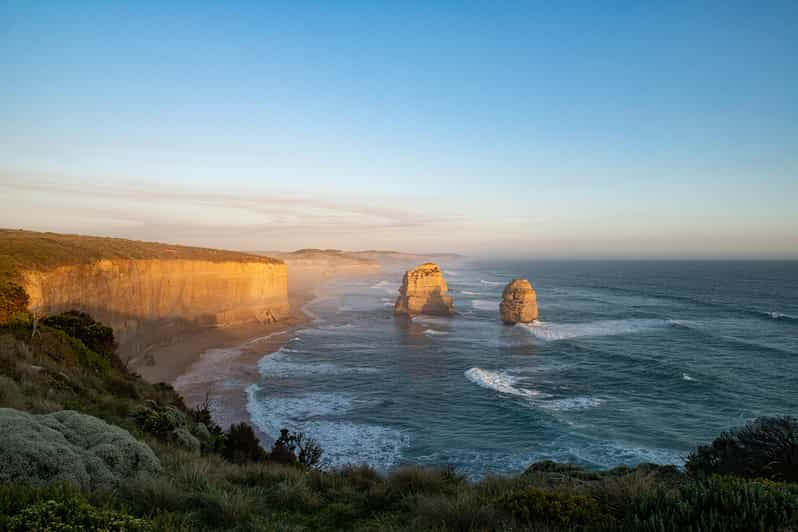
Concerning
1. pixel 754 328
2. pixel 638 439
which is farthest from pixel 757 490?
pixel 754 328

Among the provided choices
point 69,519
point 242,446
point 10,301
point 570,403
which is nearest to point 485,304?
point 570,403

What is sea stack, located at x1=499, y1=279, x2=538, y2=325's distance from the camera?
5097 centimetres

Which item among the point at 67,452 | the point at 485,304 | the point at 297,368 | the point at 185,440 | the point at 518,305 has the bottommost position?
the point at 297,368

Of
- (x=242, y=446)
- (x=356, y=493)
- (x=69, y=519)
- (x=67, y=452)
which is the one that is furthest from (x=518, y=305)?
(x=69, y=519)

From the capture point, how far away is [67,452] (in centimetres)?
624

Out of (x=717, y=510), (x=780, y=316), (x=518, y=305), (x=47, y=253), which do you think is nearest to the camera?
(x=717, y=510)

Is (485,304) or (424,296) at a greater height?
(424,296)

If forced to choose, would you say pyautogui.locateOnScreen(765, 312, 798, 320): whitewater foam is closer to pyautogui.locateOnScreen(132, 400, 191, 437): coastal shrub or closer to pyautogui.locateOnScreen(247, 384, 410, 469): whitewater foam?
pyautogui.locateOnScreen(247, 384, 410, 469): whitewater foam

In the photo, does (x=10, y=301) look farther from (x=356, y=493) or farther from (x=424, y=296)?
(x=424, y=296)

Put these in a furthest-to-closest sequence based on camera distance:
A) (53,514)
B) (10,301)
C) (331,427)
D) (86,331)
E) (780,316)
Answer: (780,316), (331,427), (86,331), (10,301), (53,514)

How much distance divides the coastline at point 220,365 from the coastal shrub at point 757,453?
53.1ft

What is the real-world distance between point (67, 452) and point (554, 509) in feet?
21.3

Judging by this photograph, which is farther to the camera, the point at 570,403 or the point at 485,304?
the point at 485,304

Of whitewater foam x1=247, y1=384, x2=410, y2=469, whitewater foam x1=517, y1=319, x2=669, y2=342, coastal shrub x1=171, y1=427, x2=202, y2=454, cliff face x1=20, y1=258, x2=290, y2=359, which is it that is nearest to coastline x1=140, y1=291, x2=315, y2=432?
whitewater foam x1=247, y1=384, x2=410, y2=469
